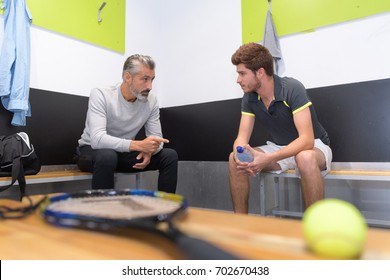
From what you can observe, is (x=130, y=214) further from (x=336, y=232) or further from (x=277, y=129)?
(x=277, y=129)

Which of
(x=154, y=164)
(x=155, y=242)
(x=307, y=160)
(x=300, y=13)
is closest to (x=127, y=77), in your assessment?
(x=154, y=164)

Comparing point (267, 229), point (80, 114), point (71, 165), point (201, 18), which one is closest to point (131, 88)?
point (80, 114)

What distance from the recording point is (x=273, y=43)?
6.67ft

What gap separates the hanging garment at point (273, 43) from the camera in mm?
2025

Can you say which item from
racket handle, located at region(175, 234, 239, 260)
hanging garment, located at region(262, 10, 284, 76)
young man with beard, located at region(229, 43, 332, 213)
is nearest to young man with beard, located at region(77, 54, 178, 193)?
young man with beard, located at region(229, 43, 332, 213)

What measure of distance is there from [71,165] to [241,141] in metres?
1.19

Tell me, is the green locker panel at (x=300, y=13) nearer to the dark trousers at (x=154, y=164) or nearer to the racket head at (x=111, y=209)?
the dark trousers at (x=154, y=164)

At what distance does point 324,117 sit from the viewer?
1.90m

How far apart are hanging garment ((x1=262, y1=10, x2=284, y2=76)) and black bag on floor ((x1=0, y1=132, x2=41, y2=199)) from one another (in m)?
1.60

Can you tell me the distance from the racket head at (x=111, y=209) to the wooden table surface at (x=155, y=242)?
2 centimetres

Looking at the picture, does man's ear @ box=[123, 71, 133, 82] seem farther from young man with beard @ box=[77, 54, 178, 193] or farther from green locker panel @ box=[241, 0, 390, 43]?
green locker panel @ box=[241, 0, 390, 43]

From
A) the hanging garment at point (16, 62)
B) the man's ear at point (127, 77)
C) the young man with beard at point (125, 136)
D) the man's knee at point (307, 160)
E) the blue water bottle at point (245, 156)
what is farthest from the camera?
the man's ear at point (127, 77)

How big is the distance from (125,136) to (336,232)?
163cm

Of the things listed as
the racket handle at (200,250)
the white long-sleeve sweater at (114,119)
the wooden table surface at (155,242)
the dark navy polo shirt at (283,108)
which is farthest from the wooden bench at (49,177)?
the racket handle at (200,250)
